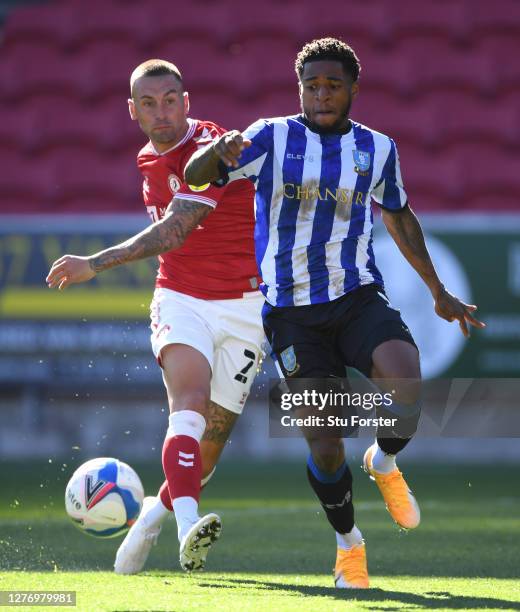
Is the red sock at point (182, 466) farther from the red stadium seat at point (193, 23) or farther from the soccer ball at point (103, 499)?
the red stadium seat at point (193, 23)

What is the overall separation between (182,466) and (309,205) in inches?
43.0

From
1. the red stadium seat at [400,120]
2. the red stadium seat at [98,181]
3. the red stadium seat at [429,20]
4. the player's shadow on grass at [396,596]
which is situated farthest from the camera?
the red stadium seat at [429,20]

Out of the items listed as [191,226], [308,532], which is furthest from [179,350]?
[308,532]

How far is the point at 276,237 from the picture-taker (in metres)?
4.64

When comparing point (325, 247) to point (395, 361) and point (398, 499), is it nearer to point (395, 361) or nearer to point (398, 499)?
point (395, 361)

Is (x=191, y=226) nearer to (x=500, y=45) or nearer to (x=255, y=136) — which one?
(x=255, y=136)

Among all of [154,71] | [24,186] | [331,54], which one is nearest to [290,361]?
[331,54]

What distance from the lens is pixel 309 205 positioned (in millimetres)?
4582

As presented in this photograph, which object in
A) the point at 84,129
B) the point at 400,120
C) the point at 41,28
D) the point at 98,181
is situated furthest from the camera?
the point at 41,28

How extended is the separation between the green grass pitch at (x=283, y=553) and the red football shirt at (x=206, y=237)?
1.18 m

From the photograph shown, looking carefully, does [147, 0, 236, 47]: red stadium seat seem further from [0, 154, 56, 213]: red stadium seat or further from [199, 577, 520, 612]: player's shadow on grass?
[199, 577, 520, 612]: player's shadow on grass

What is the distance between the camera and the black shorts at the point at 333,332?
4.50m

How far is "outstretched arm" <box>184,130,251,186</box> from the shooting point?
429cm

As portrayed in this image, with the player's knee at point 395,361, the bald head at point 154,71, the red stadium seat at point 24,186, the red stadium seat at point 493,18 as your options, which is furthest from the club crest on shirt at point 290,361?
the red stadium seat at point 493,18
